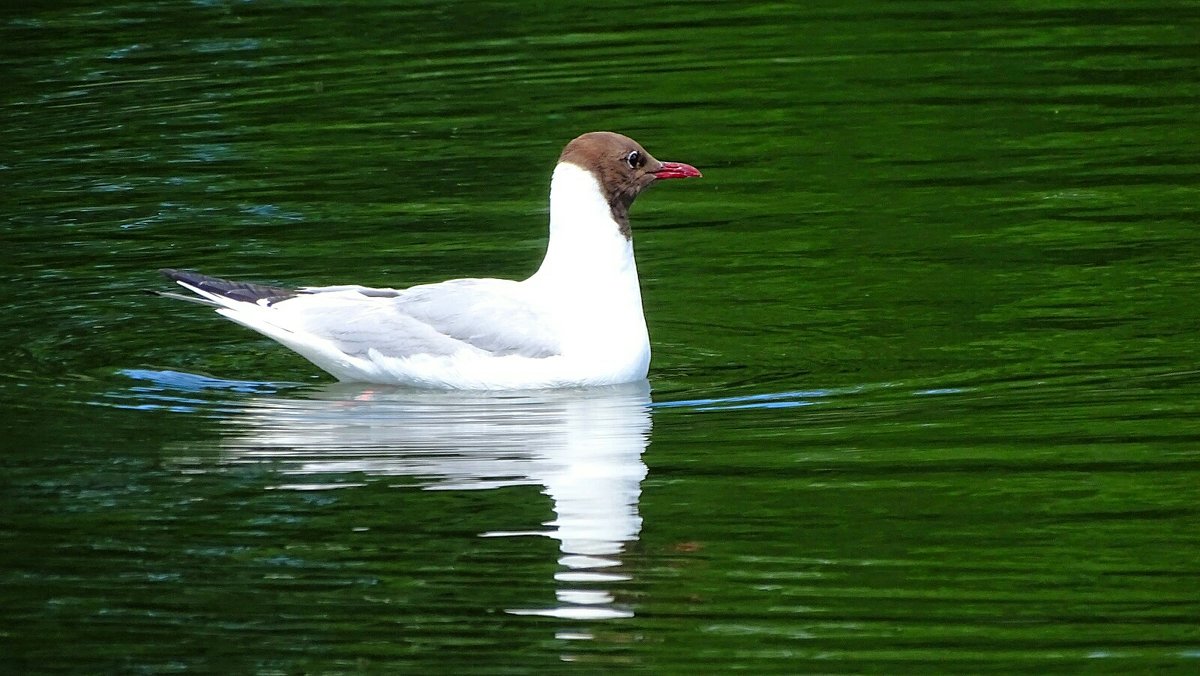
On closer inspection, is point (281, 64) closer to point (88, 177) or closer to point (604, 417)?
point (88, 177)

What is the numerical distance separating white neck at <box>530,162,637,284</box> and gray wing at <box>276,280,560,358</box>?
0.24 metres

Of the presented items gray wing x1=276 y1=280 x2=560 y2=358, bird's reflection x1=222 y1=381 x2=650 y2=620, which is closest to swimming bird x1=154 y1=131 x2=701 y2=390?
gray wing x1=276 y1=280 x2=560 y2=358

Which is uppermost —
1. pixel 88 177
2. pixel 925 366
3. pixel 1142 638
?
pixel 88 177

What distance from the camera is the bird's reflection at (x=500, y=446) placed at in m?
7.51

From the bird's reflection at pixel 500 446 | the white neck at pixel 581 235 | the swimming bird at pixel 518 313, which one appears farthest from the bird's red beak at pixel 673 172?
the bird's reflection at pixel 500 446

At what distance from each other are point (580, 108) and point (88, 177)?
3584 mm

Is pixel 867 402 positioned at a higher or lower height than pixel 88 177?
lower

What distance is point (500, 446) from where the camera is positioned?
8.69m

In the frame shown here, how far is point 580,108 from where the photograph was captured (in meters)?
16.2

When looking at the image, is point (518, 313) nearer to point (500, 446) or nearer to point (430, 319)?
point (430, 319)

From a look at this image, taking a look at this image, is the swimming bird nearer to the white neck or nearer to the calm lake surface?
the white neck

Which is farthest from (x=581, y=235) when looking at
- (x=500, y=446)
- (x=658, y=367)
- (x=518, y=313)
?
(x=500, y=446)

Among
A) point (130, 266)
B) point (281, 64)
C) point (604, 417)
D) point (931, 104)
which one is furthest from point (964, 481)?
point (281, 64)

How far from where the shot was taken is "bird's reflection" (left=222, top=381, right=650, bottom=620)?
7.51 metres
